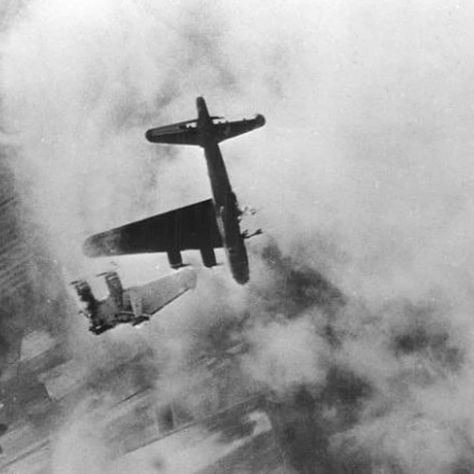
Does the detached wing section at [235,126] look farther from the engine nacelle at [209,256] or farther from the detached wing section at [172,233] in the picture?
the engine nacelle at [209,256]

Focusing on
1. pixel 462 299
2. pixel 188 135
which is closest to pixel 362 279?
pixel 462 299

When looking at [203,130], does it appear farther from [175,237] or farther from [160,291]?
[160,291]

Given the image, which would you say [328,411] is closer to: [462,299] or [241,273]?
[462,299]

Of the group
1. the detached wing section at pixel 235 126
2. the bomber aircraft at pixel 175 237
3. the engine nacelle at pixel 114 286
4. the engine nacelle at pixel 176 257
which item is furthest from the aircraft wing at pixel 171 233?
the detached wing section at pixel 235 126

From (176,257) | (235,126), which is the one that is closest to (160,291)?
(176,257)

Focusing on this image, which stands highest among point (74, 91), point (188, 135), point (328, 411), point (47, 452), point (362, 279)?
point (74, 91)

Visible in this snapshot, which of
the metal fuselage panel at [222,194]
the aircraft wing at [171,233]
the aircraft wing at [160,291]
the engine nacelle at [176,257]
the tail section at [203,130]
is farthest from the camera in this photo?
the aircraft wing at [160,291]

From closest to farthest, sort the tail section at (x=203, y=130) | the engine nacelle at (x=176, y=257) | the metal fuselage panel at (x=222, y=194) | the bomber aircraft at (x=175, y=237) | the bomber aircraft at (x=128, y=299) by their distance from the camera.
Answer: the tail section at (x=203, y=130), the metal fuselage panel at (x=222, y=194), the bomber aircraft at (x=175, y=237), the engine nacelle at (x=176, y=257), the bomber aircraft at (x=128, y=299)

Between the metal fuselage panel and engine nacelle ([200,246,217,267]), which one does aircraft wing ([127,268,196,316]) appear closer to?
engine nacelle ([200,246,217,267])
